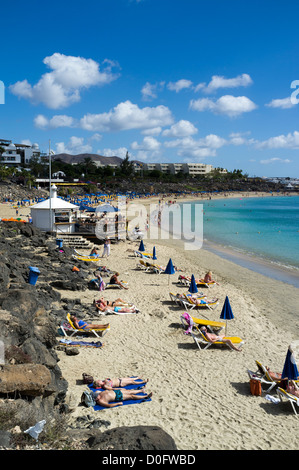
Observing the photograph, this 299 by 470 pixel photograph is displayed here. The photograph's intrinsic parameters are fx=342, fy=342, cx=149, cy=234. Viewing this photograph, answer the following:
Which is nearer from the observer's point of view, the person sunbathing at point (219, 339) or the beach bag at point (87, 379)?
the beach bag at point (87, 379)

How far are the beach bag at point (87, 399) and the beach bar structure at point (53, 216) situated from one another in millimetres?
16083

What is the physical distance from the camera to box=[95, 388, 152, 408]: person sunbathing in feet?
19.5

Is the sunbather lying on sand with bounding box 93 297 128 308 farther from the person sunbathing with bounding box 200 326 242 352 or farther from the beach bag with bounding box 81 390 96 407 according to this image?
the beach bag with bounding box 81 390 96 407

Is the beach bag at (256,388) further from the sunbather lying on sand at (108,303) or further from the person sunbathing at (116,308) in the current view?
the sunbather lying on sand at (108,303)

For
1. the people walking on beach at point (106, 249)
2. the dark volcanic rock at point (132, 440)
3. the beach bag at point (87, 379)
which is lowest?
the beach bag at point (87, 379)

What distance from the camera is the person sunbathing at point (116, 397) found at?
19.5ft

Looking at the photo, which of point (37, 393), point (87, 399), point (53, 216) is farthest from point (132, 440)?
point (53, 216)

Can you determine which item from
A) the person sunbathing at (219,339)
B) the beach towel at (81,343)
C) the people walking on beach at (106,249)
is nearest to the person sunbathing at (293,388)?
the person sunbathing at (219,339)

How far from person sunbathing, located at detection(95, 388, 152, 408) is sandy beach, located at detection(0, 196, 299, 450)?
0.48 feet

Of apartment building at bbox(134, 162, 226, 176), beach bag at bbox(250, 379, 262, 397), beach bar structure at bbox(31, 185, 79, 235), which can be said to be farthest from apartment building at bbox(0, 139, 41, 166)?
beach bag at bbox(250, 379, 262, 397)

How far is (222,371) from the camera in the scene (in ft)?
24.6

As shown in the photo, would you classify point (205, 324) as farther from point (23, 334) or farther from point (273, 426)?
point (23, 334)
